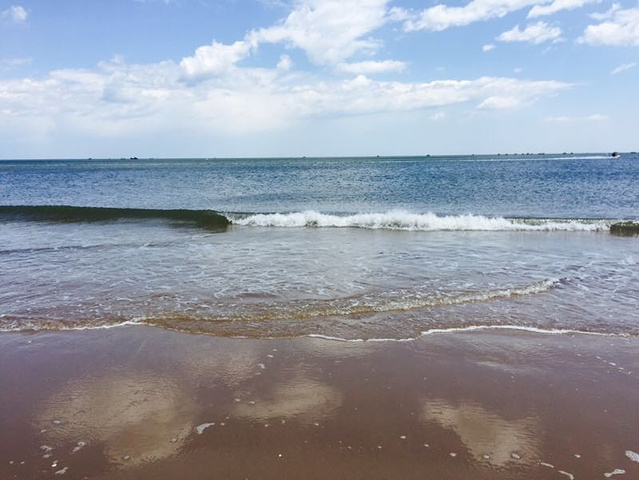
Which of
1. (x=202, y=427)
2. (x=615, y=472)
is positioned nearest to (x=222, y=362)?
(x=202, y=427)

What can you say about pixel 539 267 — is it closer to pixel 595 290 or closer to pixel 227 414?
pixel 595 290

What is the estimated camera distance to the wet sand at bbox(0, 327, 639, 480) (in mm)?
4691

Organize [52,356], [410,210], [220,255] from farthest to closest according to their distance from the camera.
A: 1. [410,210]
2. [220,255]
3. [52,356]

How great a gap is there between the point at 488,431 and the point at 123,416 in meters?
4.53

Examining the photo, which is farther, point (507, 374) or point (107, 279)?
point (107, 279)

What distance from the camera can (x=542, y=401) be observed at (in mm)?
5871

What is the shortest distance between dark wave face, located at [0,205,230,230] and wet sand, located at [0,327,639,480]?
17.5m

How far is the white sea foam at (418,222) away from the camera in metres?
21.4

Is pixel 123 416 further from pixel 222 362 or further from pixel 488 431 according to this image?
pixel 488 431

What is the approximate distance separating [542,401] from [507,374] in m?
0.77

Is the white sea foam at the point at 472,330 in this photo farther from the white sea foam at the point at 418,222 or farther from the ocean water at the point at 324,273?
the white sea foam at the point at 418,222

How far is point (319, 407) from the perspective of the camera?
5.74 m

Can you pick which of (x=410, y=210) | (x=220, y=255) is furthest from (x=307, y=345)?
(x=410, y=210)

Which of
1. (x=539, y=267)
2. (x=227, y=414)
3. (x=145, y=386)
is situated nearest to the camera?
(x=227, y=414)
